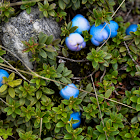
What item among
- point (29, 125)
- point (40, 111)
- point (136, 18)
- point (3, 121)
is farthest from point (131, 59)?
point (3, 121)

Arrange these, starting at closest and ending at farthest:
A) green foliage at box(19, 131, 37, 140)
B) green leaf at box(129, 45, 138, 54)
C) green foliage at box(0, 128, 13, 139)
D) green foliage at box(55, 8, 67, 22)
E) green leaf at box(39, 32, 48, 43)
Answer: green foliage at box(19, 131, 37, 140)
green foliage at box(0, 128, 13, 139)
green leaf at box(39, 32, 48, 43)
green foliage at box(55, 8, 67, 22)
green leaf at box(129, 45, 138, 54)

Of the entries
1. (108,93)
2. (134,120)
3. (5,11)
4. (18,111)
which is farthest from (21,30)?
(134,120)

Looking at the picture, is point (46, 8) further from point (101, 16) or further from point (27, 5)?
point (101, 16)

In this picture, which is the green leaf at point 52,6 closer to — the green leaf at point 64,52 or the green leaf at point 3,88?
the green leaf at point 64,52

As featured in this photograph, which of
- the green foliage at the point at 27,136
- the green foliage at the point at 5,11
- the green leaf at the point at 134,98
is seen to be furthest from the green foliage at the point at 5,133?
the green leaf at the point at 134,98

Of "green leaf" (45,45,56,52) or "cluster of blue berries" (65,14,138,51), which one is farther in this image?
"cluster of blue berries" (65,14,138,51)

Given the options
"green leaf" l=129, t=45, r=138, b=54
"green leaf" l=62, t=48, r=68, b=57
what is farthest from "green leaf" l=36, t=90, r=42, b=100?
"green leaf" l=129, t=45, r=138, b=54

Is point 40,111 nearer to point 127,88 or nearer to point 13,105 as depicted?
point 13,105

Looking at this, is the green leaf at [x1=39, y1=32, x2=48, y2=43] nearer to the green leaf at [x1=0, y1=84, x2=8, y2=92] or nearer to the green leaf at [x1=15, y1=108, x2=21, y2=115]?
the green leaf at [x1=0, y1=84, x2=8, y2=92]
